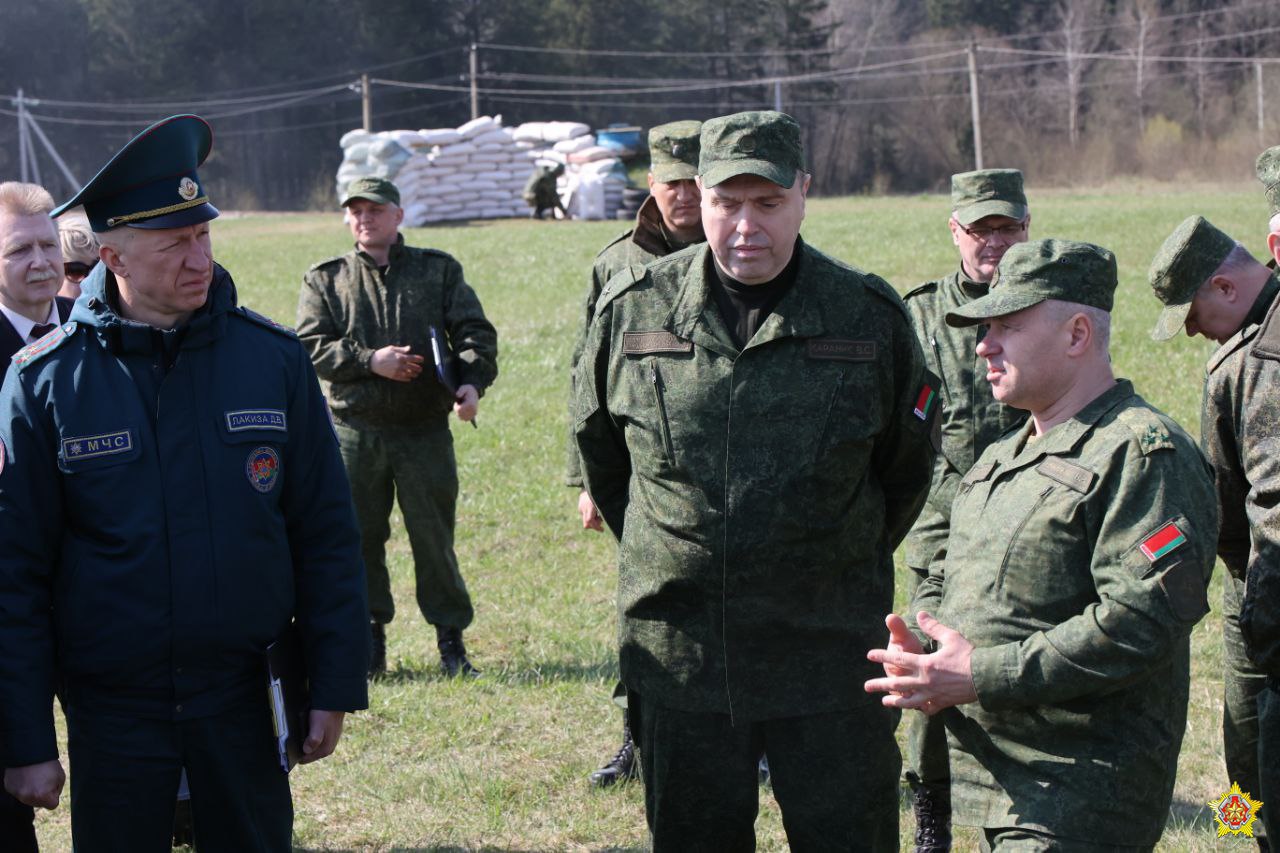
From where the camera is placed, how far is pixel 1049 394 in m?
3.07

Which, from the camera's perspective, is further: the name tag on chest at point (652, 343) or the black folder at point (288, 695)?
the name tag on chest at point (652, 343)

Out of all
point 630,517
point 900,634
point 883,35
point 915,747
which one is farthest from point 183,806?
point 883,35

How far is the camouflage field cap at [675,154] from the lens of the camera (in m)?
4.98

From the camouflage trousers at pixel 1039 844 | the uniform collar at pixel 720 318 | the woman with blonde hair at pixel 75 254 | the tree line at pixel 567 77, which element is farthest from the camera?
the tree line at pixel 567 77

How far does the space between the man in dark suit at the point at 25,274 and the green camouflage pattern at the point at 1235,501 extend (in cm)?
356

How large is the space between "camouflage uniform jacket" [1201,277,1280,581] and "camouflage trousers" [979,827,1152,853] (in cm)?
119

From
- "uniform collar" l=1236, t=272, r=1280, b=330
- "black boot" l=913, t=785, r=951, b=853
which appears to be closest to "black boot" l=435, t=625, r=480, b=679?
"black boot" l=913, t=785, r=951, b=853

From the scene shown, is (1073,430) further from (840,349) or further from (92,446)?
(92,446)

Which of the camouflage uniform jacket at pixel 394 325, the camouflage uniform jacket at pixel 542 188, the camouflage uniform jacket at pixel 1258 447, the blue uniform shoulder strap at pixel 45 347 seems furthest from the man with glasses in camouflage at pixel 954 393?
the camouflage uniform jacket at pixel 542 188

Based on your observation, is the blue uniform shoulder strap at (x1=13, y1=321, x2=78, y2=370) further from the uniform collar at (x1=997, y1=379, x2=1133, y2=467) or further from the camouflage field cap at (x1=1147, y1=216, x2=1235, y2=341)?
the camouflage field cap at (x1=1147, y1=216, x2=1235, y2=341)

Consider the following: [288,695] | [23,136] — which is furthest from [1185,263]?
[23,136]

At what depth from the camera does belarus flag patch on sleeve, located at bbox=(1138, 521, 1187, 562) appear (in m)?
2.76
